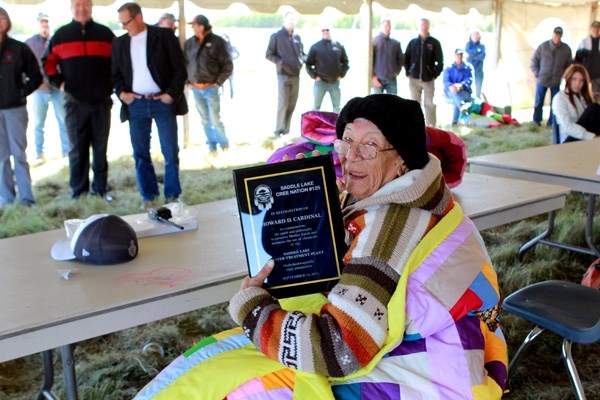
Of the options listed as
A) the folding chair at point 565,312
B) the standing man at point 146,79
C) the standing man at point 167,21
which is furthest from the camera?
the standing man at point 167,21

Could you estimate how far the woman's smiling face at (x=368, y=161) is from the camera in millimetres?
1521

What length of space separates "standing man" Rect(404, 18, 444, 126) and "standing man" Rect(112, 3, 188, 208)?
5.28 meters

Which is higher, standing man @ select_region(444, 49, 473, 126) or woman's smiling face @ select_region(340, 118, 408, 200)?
woman's smiling face @ select_region(340, 118, 408, 200)

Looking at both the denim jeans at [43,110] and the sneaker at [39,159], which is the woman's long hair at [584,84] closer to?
the denim jeans at [43,110]

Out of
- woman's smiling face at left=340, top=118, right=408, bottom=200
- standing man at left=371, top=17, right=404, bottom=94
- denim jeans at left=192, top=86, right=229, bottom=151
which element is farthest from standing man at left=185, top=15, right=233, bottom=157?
woman's smiling face at left=340, top=118, right=408, bottom=200

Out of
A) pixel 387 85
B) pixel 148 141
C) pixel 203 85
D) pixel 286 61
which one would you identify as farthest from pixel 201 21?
pixel 387 85

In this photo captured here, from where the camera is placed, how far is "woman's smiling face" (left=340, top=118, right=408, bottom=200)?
1521mm

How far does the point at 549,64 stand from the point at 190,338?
29.6 feet

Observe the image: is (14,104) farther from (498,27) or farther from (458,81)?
(498,27)

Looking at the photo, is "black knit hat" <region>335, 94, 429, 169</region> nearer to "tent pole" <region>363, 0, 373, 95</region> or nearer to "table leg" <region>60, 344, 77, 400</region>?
"table leg" <region>60, 344, 77, 400</region>

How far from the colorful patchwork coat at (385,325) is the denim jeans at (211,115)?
629 cm

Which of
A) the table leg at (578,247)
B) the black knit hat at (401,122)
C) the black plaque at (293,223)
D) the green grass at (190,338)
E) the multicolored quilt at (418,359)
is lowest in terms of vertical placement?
the green grass at (190,338)

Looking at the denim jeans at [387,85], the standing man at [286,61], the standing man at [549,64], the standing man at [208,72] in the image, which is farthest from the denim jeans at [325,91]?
the standing man at [549,64]

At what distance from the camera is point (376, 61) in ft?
31.9
